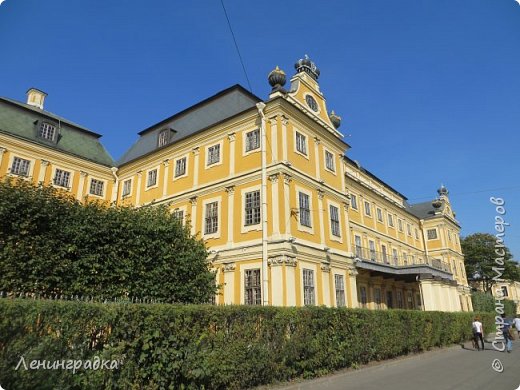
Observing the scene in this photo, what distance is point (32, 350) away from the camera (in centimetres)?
607

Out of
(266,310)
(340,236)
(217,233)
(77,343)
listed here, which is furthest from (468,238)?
(77,343)

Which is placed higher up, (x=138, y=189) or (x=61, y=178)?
(x=61, y=178)

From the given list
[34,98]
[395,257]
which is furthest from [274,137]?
[395,257]

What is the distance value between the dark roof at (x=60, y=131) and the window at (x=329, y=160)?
764 inches

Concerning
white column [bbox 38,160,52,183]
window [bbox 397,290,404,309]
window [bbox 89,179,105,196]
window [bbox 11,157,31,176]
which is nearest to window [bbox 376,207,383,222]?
window [bbox 397,290,404,309]

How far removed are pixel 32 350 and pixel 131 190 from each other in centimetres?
2425

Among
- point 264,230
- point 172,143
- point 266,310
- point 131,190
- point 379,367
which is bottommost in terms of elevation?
point 379,367

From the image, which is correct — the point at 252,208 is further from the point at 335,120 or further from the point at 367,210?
the point at 367,210

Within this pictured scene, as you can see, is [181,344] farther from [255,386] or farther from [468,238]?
[468,238]

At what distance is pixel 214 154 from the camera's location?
23422 millimetres

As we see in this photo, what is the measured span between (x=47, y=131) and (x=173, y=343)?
26982mm

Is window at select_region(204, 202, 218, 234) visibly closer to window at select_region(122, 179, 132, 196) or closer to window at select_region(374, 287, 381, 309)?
window at select_region(122, 179, 132, 196)

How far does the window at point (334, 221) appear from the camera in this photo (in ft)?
74.1

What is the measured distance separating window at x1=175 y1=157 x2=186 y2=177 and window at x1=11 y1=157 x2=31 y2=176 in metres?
10.7
